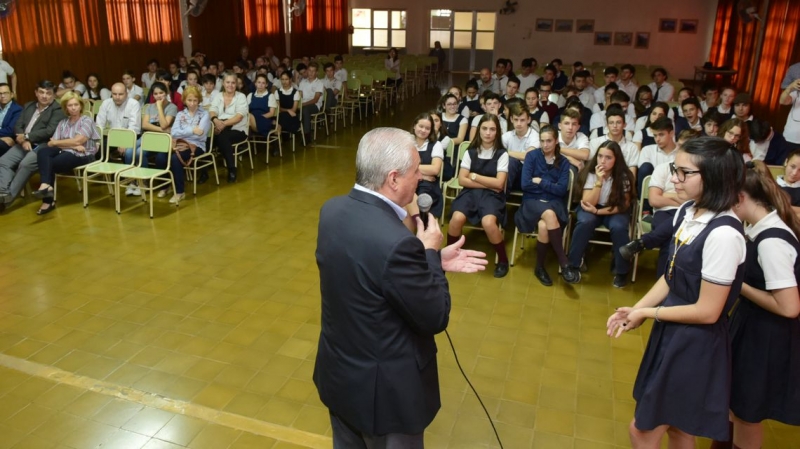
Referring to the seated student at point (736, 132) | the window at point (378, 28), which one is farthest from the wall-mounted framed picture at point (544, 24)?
the seated student at point (736, 132)

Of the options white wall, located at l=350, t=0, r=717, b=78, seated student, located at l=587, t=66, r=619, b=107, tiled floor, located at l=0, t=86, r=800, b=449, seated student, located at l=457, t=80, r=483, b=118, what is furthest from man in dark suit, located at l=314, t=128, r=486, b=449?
white wall, located at l=350, t=0, r=717, b=78

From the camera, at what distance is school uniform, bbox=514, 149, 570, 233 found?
4777 millimetres

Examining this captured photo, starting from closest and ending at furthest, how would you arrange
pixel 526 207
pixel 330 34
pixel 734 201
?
pixel 734 201
pixel 526 207
pixel 330 34

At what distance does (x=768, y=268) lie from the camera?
213cm

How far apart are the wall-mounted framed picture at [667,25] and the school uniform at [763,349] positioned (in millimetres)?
18892

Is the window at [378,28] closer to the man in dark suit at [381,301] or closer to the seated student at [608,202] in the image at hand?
the seated student at [608,202]

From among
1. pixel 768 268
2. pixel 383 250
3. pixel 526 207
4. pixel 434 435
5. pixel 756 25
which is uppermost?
pixel 756 25

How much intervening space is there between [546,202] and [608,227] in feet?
1.72

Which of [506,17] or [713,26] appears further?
[506,17]

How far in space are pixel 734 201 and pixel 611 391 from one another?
1.75 m

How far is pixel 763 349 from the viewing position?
7.37 ft

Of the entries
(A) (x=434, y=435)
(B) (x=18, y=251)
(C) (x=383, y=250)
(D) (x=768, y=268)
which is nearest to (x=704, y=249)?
(D) (x=768, y=268)

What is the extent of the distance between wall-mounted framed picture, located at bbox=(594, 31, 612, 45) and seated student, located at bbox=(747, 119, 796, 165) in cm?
1481

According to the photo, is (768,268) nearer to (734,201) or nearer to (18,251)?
(734,201)
